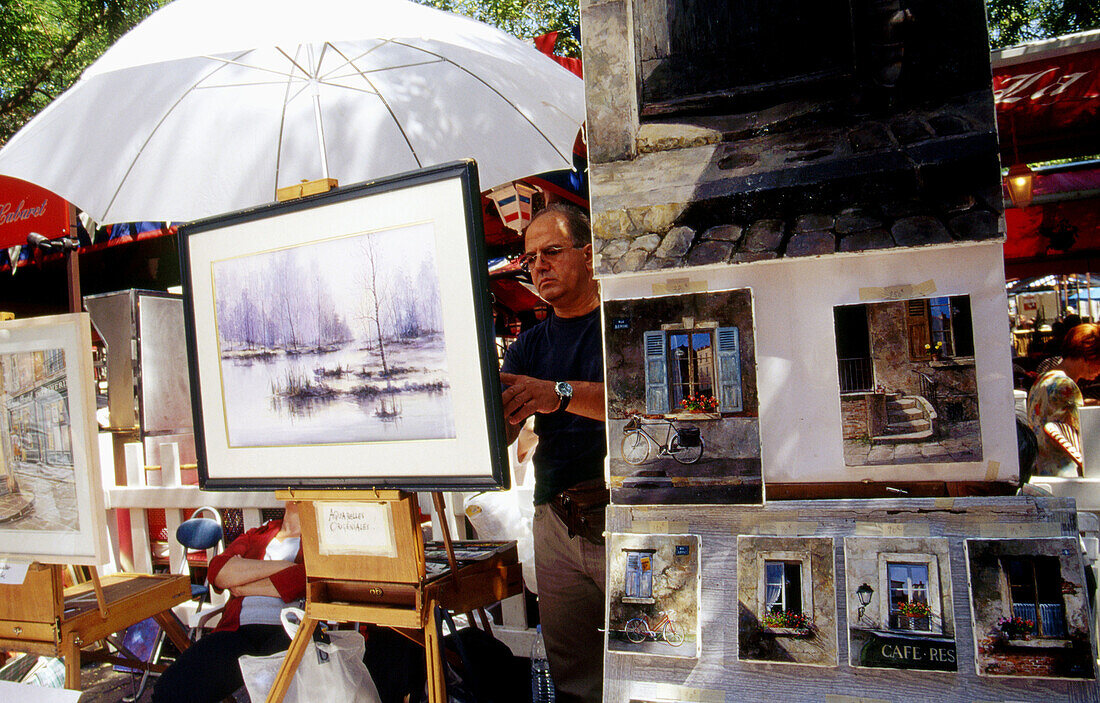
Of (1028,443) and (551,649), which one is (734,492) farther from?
(551,649)

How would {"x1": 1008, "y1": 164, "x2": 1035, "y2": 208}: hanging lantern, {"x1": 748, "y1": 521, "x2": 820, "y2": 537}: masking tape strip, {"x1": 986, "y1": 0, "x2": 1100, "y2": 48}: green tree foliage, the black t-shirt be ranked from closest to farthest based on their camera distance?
{"x1": 748, "y1": 521, "x2": 820, "y2": 537}: masking tape strip, the black t-shirt, {"x1": 1008, "y1": 164, "x2": 1035, "y2": 208}: hanging lantern, {"x1": 986, "y1": 0, "x2": 1100, "y2": 48}: green tree foliage

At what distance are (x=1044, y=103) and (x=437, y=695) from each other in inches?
132

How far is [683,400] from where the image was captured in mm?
1205

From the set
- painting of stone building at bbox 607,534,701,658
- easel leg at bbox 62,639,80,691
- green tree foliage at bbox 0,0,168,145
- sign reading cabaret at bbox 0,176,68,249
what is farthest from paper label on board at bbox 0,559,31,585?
green tree foliage at bbox 0,0,168,145

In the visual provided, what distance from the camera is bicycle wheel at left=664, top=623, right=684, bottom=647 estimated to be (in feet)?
3.86

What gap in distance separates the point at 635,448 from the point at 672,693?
1.27ft

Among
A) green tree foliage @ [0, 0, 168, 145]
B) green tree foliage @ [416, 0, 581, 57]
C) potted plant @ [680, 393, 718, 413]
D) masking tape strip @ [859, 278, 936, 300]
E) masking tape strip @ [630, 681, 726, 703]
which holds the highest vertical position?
green tree foliage @ [416, 0, 581, 57]

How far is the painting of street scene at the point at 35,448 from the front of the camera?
2.10 m

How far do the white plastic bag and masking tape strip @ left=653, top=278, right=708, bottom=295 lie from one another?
1.21 meters

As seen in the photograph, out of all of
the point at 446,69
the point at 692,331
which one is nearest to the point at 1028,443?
the point at 692,331

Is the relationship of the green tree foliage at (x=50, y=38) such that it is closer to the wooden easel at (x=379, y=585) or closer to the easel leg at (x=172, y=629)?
the easel leg at (x=172, y=629)

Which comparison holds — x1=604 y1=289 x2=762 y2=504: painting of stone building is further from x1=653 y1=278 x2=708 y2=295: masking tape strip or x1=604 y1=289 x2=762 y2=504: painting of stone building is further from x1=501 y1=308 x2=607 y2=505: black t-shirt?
x1=501 y1=308 x2=607 y2=505: black t-shirt

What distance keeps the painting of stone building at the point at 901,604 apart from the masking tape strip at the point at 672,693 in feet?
0.71

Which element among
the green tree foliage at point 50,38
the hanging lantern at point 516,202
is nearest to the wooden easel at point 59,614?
the hanging lantern at point 516,202
